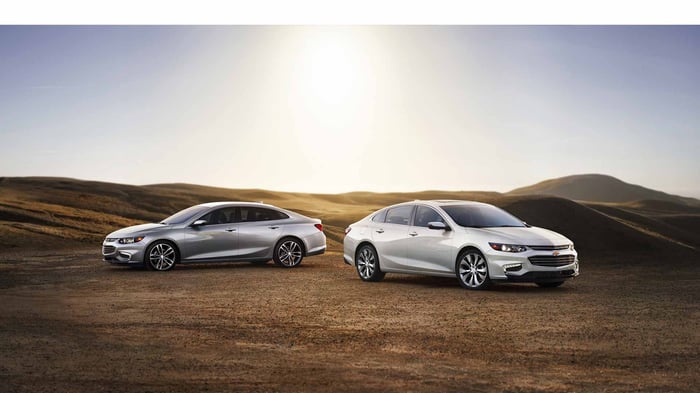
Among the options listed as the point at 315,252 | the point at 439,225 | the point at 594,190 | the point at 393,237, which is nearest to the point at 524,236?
the point at 439,225

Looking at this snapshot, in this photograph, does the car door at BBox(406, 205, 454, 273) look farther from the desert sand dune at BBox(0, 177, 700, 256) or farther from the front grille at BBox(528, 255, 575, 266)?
the desert sand dune at BBox(0, 177, 700, 256)

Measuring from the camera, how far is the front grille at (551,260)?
14.8m

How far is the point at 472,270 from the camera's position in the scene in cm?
1526

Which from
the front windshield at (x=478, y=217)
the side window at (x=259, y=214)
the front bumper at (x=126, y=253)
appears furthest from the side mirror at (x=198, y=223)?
the front windshield at (x=478, y=217)

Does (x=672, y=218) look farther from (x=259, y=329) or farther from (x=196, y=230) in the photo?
(x=259, y=329)

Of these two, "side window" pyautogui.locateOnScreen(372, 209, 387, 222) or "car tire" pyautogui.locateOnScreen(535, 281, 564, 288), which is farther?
"side window" pyautogui.locateOnScreen(372, 209, 387, 222)

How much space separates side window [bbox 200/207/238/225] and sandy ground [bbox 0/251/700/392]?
10.5 ft

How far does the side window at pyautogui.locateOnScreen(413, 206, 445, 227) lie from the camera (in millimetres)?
16328

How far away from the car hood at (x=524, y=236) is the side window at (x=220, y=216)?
7262 millimetres

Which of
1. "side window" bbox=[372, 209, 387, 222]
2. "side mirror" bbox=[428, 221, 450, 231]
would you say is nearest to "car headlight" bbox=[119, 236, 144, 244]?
"side window" bbox=[372, 209, 387, 222]

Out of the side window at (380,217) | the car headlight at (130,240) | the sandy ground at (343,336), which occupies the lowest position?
the sandy ground at (343,336)

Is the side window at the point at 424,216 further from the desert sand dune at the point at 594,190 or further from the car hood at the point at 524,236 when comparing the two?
the desert sand dune at the point at 594,190

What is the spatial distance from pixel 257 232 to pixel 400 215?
186 inches

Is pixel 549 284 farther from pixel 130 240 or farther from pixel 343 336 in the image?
pixel 130 240
